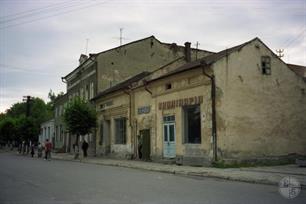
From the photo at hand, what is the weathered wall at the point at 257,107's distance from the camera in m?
22.0

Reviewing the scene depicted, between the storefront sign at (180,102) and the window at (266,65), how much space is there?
13.4 ft

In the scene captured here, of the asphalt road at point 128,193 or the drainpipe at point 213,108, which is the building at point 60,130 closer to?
the drainpipe at point 213,108

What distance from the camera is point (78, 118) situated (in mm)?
34625

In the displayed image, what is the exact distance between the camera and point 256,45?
76.9 ft

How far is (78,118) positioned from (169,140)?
38.6 feet

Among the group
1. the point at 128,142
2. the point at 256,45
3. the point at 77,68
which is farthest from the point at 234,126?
the point at 77,68

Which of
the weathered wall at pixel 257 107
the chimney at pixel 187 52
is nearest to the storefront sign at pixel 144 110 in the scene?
the chimney at pixel 187 52

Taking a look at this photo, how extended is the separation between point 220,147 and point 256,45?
20.2ft

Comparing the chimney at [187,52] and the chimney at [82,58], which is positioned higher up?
the chimney at [82,58]

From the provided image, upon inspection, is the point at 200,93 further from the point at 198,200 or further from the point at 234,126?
the point at 198,200

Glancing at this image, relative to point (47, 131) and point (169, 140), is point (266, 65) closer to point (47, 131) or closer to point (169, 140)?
point (169, 140)

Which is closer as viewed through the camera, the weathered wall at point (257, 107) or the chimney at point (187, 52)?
the weathered wall at point (257, 107)

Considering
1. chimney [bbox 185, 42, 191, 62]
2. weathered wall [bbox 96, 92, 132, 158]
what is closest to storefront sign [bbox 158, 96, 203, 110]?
weathered wall [bbox 96, 92, 132, 158]

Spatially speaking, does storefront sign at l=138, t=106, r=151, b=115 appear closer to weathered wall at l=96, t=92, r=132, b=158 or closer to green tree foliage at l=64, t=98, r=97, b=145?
weathered wall at l=96, t=92, r=132, b=158
